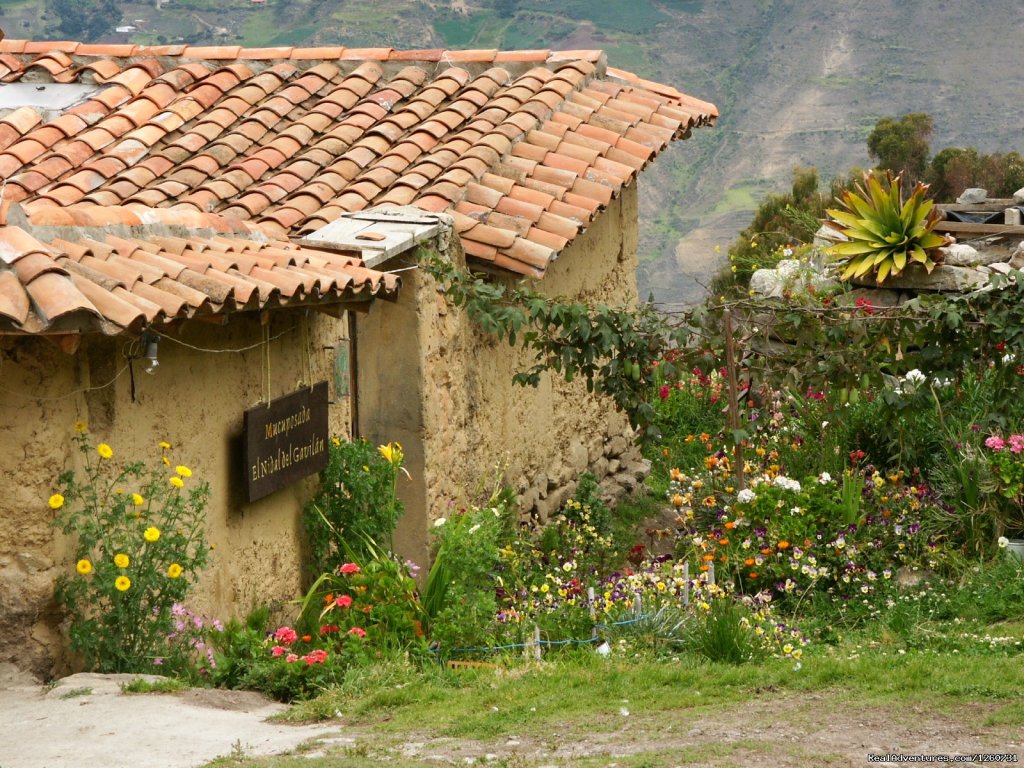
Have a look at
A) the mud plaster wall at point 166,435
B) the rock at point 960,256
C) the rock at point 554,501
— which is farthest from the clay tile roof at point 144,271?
the rock at point 960,256

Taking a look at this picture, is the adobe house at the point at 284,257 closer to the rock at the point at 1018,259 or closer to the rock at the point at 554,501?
the rock at the point at 554,501

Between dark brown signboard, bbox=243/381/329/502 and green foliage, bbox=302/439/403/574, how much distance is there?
0.15m

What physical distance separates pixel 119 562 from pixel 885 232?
7.76m

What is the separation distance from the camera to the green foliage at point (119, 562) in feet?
17.8

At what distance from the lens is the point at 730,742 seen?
4855 millimetres

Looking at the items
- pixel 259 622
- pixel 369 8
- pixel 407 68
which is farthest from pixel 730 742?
pixel 369 8

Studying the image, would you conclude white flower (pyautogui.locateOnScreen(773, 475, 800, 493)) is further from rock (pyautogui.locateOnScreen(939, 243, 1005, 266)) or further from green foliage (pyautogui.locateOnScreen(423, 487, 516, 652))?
rock (pyautogui.locateOnScreen(939, 243, 1005, 266))

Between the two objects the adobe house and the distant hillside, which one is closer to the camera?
the adobe house

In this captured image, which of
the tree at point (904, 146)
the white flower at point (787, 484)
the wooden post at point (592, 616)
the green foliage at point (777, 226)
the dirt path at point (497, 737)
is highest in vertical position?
the tree at point (904, 146)

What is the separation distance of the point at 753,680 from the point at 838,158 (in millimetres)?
31545

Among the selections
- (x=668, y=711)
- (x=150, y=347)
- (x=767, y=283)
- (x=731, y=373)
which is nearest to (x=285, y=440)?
(x=150, y=347)

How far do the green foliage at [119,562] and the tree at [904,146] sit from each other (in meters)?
18.9

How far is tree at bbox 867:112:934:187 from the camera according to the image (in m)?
22.7

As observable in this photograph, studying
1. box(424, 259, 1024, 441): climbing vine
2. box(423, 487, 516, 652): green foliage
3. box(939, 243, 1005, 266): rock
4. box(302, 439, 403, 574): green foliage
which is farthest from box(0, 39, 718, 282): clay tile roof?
box(939, 243, 1005, 266): rock
